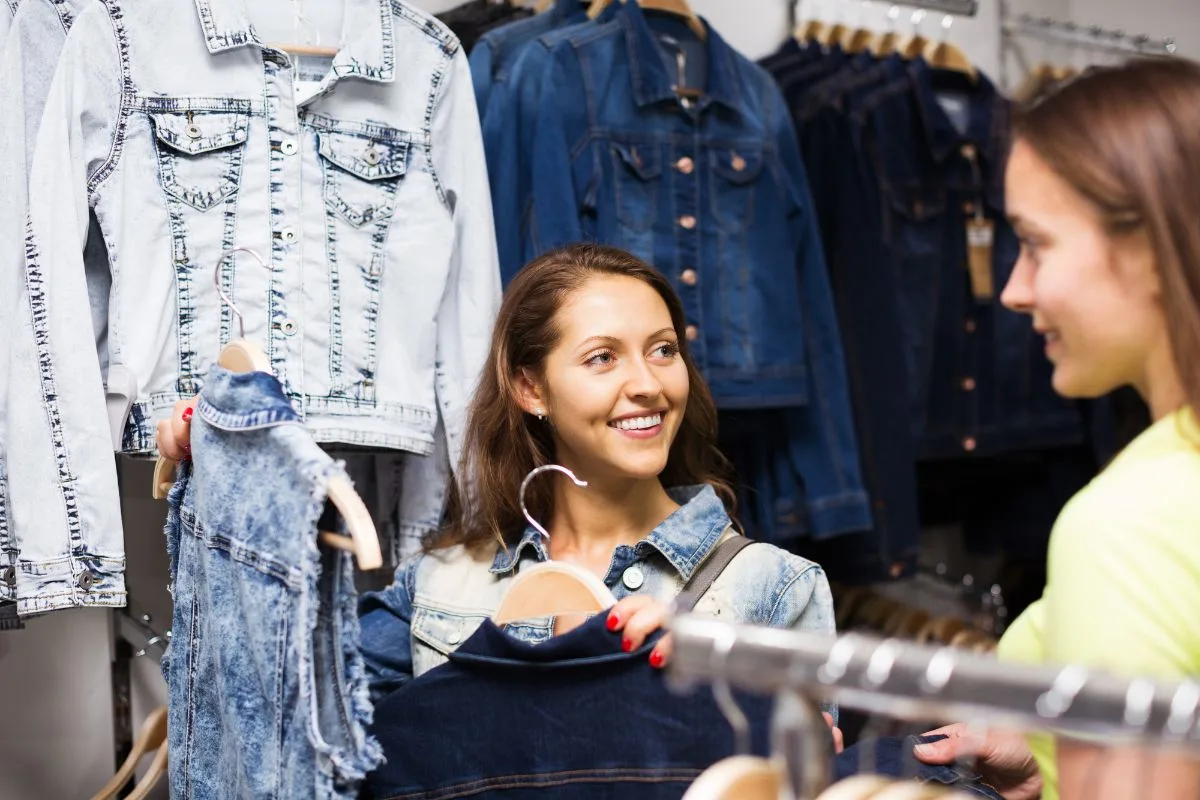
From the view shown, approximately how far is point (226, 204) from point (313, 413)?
1.11 feet

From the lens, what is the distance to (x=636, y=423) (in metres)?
1.66

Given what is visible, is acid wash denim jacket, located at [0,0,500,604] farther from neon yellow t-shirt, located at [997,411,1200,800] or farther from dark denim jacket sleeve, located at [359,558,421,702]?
neon yellow t-shirt, located at [997,411,1200,800]

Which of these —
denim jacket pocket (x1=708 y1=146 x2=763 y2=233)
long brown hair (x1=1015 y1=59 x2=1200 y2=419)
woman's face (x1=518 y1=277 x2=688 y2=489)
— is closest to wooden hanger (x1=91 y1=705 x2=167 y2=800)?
woman's face (x1=518 y1=277 x2=688 y2=489)

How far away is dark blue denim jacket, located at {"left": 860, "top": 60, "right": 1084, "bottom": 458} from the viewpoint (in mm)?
2805

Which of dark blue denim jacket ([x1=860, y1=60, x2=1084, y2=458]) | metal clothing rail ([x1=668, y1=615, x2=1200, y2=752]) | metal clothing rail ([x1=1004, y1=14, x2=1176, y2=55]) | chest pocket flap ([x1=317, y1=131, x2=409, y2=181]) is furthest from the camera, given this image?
metal clothing rail ([x1=1004, y1=14, x2=1176, y2=55])

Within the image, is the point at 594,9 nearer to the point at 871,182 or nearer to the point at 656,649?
the point at 871,182

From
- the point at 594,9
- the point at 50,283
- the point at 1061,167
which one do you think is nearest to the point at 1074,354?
the point at 1061,167

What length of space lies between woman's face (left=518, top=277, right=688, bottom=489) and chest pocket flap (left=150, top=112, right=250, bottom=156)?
601mm

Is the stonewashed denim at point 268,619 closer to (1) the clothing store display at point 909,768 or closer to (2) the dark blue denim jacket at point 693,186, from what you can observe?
(1) the clothing store display at point 909,768

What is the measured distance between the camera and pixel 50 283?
1.81 m

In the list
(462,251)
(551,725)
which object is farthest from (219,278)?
(551,725)

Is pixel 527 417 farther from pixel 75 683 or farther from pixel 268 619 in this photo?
pixel 75 683

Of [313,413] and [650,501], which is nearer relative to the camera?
[650,501]

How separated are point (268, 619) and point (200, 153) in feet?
3.16
